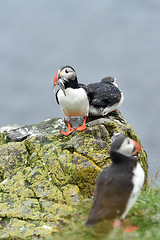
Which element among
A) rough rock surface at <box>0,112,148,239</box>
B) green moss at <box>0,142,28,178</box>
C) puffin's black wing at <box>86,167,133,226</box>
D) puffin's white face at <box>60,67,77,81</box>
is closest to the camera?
puffin's black wing at <box>86,167,133,226</box>

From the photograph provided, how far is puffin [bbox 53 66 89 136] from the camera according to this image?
32.4ft

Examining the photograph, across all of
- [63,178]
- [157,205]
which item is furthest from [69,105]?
[157,205]

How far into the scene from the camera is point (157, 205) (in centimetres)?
661

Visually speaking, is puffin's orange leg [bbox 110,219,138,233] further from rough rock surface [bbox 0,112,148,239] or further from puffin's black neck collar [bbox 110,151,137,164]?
rough rock surface [bbox 0,112,148,239]

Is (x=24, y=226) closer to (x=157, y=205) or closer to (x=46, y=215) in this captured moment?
(x=46, y=215)

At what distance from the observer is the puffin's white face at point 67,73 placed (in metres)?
9.85

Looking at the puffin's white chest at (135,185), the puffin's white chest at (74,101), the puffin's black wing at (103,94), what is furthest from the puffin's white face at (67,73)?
the puffin's white chest at (135,185)

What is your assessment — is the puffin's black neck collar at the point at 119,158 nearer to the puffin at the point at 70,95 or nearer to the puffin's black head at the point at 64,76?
the puffin at the point at 70,95

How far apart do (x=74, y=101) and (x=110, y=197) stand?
16.8 feet

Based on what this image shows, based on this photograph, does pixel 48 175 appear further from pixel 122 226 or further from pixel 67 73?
pixel 122 226

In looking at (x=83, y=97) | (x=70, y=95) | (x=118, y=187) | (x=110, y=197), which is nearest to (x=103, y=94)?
(x=83, y=97)

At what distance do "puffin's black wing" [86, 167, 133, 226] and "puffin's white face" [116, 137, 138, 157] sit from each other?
39 centimetres

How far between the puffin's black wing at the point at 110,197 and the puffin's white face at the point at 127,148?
39 centimetres

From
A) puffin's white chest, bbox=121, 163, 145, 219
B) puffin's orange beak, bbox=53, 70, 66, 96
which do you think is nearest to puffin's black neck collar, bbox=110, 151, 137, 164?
puffin's white chest, bbox=121, 163, 145, 219
